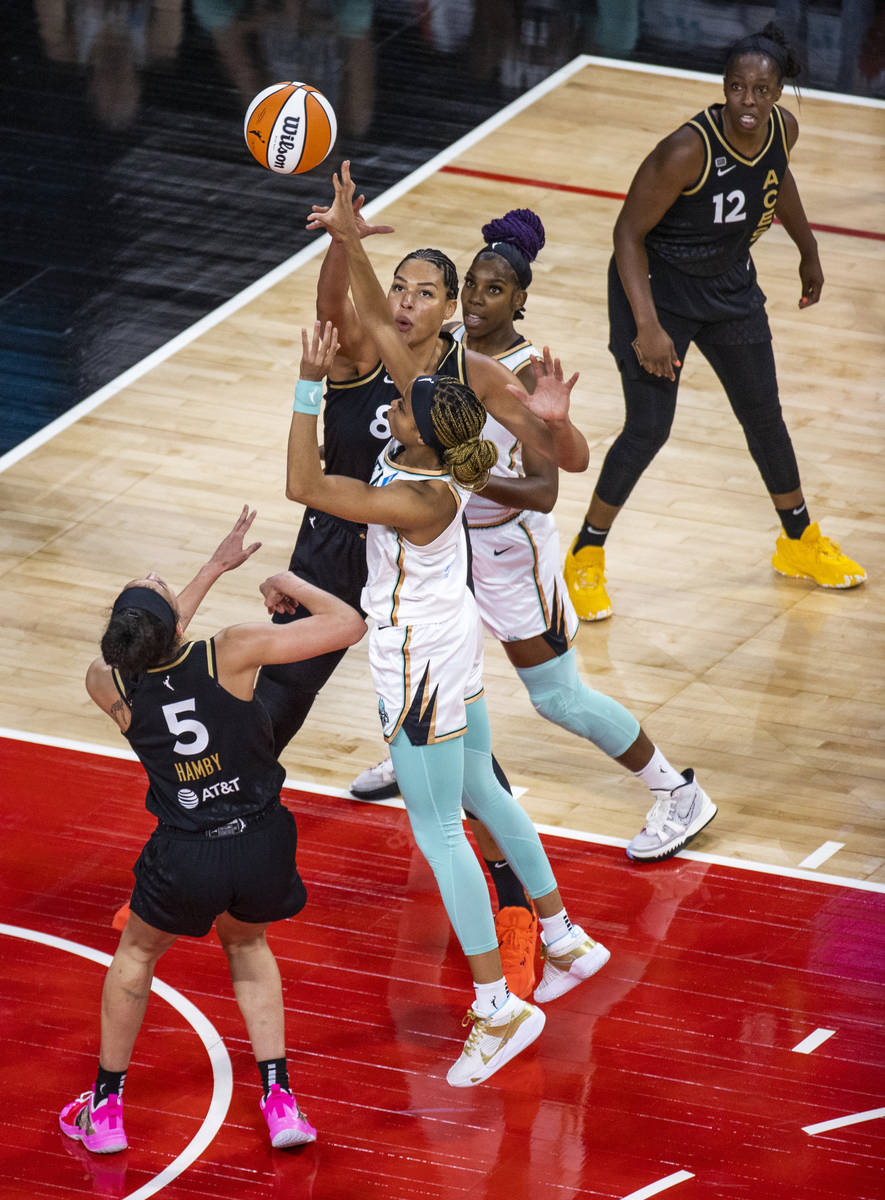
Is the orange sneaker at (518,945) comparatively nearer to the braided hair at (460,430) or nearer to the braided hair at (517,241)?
the braided hair at (460,430)

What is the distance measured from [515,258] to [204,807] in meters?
2.00

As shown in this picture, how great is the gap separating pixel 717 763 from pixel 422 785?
1980 mm

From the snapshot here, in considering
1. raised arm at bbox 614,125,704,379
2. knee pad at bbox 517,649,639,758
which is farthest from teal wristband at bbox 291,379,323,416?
raised arm at bbox 614,125,704,379

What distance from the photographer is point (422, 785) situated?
16.0 ft

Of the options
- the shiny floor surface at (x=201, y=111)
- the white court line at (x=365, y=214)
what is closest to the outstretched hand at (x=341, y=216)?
the white court line at (x=365, y=214)

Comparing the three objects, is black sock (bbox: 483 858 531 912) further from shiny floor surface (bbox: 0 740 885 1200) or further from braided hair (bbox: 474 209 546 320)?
braided hair (bbox: 474 209 546 320)

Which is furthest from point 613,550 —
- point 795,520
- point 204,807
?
point 204,807

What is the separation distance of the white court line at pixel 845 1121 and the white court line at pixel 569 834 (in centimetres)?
110

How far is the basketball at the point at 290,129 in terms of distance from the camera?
644cm

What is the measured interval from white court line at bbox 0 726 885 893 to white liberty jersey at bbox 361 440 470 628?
158 cm

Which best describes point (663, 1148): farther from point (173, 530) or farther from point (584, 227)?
point (584, 227)

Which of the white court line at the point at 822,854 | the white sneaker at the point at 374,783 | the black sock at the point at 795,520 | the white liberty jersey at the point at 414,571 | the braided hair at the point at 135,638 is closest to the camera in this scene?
the braided hair at the point at 135,638

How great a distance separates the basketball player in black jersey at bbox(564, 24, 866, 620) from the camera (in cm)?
687

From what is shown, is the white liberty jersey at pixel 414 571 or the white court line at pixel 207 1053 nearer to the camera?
the white court line at pixel 207 1053
